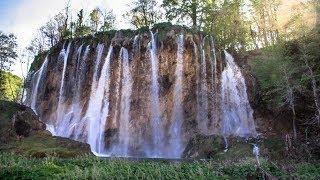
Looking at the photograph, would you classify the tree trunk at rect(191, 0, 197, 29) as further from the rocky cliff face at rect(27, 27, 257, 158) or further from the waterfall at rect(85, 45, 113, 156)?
the waterfall at rect(85, 45, 113, 156)

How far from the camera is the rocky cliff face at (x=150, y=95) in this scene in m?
38.9

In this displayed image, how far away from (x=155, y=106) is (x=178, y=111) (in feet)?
7.80

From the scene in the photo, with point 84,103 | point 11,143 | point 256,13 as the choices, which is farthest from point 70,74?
point 256,13

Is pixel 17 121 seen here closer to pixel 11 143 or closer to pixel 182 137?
pixel 11 143

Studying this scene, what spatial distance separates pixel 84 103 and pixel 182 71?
11.2 meters

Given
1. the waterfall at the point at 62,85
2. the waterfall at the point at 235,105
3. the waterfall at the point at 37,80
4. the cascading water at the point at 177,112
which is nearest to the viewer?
the waterfall at the point at 235,105

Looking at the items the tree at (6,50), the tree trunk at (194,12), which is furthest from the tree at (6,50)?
the tree trunk at (194,12)

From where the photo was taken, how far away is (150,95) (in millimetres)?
41062

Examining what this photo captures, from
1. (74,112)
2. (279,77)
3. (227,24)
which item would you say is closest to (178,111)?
(279,77)

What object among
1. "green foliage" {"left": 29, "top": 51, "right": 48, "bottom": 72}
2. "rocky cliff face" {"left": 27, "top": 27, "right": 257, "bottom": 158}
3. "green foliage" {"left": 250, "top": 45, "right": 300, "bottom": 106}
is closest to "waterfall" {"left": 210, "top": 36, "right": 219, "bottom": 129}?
"rocky cliff face" {"left": 27, "top": 27, "right": 257, "bottom": 158}

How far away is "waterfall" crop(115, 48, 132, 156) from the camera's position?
39.8 meters

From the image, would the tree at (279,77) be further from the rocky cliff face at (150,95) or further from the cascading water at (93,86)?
the cascading water at (93,86)

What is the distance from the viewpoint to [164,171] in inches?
551

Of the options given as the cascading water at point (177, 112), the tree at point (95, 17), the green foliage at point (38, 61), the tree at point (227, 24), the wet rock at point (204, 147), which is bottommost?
the wet rock at point (204, 147)
